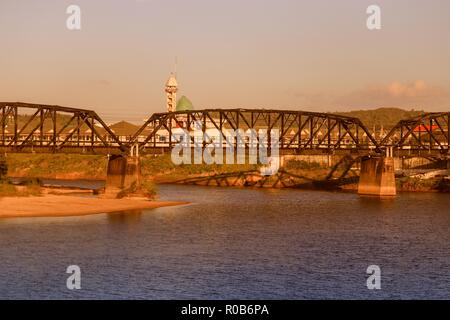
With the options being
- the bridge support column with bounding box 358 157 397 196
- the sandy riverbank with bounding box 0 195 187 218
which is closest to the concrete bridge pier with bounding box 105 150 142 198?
the sandy riverbank with bounding box 0 195 187 218

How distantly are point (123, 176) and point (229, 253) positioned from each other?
61.6m

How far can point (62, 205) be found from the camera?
106188 millimetres

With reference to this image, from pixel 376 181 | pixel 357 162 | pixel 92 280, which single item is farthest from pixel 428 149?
pixel 92 280

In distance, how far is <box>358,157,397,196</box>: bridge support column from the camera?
147500 millimetres

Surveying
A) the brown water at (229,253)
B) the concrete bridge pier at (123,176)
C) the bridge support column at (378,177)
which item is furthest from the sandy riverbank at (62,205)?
the bridge support column at (378,177)

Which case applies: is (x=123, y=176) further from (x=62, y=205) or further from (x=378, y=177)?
(x=378, y=177)

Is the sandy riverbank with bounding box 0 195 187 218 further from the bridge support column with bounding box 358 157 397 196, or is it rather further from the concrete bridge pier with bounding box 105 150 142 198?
the bridge support column with bounding box 358 157 397 196

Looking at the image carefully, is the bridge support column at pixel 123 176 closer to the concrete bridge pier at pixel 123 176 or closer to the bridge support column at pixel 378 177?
the concrete bridge pier at pixel 123 176

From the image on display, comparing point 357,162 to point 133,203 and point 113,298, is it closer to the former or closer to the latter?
point 133,203

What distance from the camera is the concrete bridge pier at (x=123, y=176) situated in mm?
130375

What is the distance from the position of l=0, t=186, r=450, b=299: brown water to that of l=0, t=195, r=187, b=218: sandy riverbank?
12.1 feet

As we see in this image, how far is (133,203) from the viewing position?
119625 mm

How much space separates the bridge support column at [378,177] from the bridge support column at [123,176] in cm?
4229
